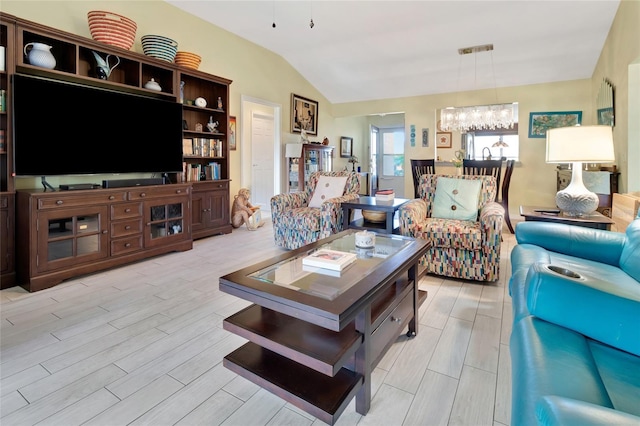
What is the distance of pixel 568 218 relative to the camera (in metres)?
2.48

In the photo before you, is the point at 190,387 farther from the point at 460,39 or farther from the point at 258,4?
the point at 460,39

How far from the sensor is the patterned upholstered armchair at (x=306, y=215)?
343 cm

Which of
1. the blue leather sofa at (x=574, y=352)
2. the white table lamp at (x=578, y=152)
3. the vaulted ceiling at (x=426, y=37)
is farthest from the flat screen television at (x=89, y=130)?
the white table lamp at (x=578, y=152)

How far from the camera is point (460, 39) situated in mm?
4812

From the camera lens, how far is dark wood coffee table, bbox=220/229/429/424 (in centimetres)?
121

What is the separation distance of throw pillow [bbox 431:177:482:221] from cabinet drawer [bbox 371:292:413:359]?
1.52 m

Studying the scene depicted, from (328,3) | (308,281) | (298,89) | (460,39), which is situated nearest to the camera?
(308,281)

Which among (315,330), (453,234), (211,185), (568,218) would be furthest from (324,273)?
(211,185)

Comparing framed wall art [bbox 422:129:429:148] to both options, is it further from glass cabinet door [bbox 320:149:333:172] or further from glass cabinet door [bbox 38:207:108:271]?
glass cabinet door [bbox 38:207:108:271]

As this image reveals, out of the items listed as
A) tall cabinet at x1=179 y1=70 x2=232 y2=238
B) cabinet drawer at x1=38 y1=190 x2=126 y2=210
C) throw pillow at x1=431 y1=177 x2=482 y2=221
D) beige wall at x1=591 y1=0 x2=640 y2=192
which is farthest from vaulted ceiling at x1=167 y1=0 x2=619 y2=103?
cabinet drawer at x1=38 y1=190 x2=126 y2=210

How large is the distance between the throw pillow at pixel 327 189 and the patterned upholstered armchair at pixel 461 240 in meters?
1.06

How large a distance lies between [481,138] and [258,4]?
16.3 feet

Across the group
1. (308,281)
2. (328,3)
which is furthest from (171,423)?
(328,3)

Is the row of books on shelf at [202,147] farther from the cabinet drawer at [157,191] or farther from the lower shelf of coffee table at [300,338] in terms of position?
the lower shelf of coffee table at [300,338]
